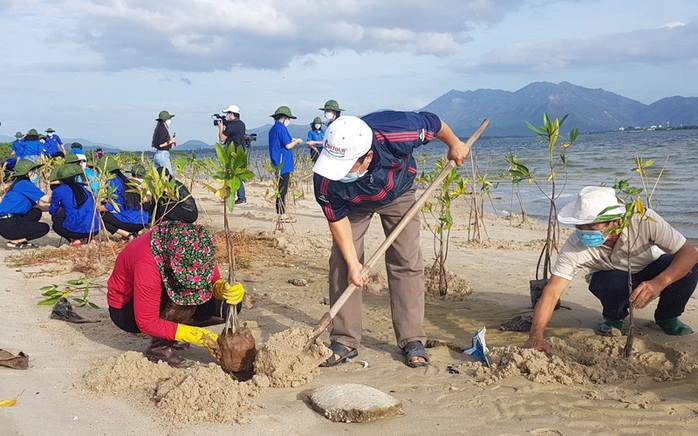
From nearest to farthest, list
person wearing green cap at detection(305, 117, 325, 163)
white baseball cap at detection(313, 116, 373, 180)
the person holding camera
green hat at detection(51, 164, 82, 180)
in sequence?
1. white baseball cap at detection(313, 116, 373, 180)
2. green hat at detection(51, 164, 82, 180)
3. the person holding camera
4. person wearing green cap at detection(305, 117, 325, 163)

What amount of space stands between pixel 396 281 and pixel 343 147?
1128 mm

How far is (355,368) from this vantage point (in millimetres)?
3738

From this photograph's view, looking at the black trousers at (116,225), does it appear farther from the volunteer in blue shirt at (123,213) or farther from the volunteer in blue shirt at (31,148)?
the volunteer in blue shirt at (31,148)

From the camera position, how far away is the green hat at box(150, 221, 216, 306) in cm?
331

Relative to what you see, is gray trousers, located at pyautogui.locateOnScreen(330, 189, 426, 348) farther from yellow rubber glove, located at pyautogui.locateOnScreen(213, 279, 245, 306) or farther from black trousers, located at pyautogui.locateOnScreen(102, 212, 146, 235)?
black trousers, located at pyautogui.locateOnScreen(102, 212, 146, 235)

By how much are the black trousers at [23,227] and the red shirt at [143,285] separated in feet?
15.8

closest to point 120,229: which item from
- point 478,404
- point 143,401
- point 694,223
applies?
point 143,401

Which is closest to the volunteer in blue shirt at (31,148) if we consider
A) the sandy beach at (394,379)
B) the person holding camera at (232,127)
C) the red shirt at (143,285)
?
the person holding camera at (232,127)

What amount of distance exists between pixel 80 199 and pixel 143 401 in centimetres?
473

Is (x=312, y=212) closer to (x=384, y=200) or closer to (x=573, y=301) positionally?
(x=573, y=301)

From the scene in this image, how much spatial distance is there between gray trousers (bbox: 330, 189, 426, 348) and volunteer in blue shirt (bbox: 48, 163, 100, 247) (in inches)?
170

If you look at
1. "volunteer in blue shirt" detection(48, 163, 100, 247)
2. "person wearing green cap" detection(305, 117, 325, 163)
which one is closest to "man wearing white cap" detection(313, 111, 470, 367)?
"volunteer in blue shirt" detection(48, 163, 100, 247)

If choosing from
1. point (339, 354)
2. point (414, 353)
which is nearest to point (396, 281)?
point (414, 353)

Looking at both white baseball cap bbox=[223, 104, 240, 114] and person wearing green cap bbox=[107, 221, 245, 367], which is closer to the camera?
person wearing green cap bbox=[107, 221, 245, 367]
